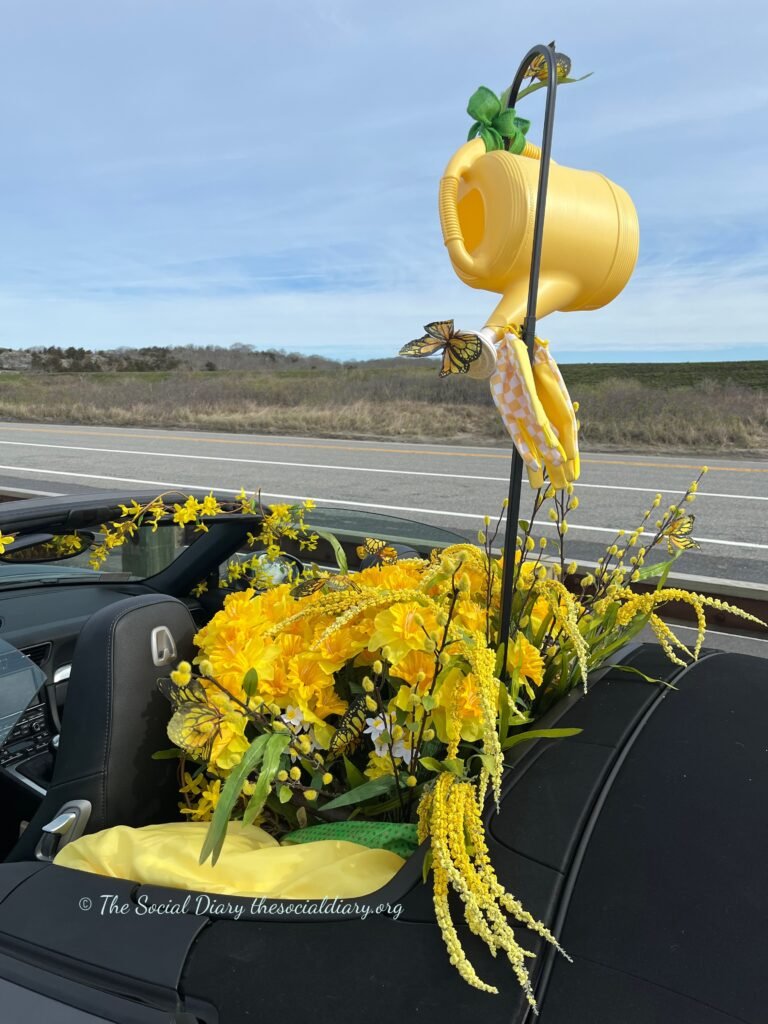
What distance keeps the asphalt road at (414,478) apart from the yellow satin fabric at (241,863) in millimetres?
5735

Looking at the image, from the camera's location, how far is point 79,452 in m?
17.4

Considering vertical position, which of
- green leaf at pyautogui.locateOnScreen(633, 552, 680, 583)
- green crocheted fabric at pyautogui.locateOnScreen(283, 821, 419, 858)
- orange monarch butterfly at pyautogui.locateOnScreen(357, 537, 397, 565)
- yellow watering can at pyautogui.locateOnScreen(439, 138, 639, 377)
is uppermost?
yellow watering can at pyautogui.locateOnScreen(439, 138, 639, 377)

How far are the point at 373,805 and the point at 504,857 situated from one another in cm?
26

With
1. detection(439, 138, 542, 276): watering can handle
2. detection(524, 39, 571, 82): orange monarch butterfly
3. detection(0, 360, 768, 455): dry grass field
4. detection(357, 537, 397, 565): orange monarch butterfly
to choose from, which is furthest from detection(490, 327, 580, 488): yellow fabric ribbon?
detection(0, 360, 768, 455): dry grass field

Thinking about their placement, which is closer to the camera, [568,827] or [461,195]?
[568,827]

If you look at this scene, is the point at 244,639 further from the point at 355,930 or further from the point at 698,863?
the point at 698,863

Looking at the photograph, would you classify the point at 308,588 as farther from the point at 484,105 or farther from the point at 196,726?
the point at 484,105

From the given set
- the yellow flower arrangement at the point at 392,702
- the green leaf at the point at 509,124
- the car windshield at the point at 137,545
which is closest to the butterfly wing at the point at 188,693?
the yellow flower arrangement at the point at 392,702

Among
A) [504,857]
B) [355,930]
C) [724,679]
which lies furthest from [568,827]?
[724,679]

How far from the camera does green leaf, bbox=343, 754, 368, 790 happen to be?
1.28m

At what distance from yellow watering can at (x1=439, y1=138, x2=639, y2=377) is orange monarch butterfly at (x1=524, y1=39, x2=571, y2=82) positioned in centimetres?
12

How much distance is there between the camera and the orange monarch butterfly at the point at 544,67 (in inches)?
51.3

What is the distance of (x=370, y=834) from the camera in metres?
1.22

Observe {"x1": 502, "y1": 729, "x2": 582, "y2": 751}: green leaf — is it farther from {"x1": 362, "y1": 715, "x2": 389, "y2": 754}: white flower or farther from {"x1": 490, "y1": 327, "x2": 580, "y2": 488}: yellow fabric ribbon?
{"x1": 490, "y1": 327, "x2": 580, "y2": 488}: yellow fabric ribbon
